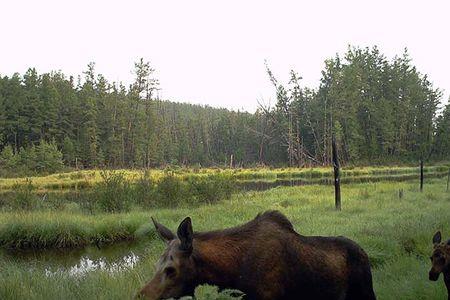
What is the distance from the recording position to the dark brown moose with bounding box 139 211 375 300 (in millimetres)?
3752

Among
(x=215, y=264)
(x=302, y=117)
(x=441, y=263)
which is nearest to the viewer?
(x=215, y=264)

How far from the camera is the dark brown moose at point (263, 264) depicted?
12.3 ft

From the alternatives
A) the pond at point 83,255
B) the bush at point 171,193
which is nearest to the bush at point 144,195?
the bush at point 171,193

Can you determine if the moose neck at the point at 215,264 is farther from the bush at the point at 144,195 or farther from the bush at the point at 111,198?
the bush at the point at 144,195

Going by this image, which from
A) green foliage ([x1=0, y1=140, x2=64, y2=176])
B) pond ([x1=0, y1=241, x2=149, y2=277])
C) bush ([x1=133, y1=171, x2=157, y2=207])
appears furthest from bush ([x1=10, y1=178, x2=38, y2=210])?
green foliage ([x1=0, y1=140, x2=64, y2=176])

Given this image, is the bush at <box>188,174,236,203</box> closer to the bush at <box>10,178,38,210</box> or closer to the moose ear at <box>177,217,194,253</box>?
the bush at <box>10,178,38,210</box>

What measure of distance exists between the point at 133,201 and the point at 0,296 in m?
13.5

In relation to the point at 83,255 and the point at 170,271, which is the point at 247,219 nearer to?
the point at 83,255

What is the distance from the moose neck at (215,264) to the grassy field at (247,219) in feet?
8.27

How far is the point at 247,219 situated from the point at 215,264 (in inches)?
442

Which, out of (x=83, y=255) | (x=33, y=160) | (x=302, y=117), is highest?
(x=302, y=117)

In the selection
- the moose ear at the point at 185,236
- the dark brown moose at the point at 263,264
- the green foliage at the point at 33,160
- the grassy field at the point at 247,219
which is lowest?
the grassy field at the point at 247,219

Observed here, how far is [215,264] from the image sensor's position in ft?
12.9

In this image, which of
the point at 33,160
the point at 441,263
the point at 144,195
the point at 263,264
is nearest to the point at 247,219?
the point at 144,195
